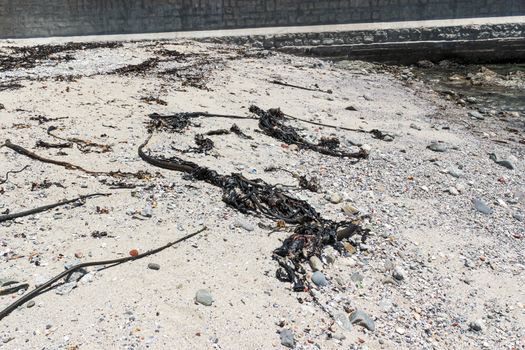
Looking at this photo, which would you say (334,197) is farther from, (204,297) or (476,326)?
(204,297)

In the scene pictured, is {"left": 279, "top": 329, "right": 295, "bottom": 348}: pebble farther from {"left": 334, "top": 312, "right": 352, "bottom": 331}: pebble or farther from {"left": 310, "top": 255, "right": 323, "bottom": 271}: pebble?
{"left": 310, "top": 255, "right": 323, "bottom": 271}: pebble

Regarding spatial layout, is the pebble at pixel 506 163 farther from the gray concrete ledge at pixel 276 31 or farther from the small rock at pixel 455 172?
the gray concrete ledge at pixel 276 31

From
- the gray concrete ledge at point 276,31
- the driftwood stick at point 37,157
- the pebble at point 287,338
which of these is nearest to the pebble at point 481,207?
the pebble at point 287,338

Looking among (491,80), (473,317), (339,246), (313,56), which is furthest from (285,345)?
(313,56)

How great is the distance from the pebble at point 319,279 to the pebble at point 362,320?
0.33 meters

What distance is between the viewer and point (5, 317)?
280 centimetres

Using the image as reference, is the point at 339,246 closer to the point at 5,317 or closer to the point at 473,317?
the point at 473,317

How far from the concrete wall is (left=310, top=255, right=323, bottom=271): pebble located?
13.4 metres

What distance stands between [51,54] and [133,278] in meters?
10.9

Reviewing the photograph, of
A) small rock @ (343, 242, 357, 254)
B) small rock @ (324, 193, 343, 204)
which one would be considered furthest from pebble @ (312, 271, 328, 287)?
small rock @ (324, 193, 343, 204)

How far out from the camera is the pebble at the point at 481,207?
510 centimetres

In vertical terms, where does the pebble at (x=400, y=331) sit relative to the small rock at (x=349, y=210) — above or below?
below

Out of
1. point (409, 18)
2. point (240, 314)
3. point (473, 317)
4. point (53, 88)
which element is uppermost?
point (409, 18)

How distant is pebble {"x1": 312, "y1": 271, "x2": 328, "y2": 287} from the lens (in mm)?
3461
